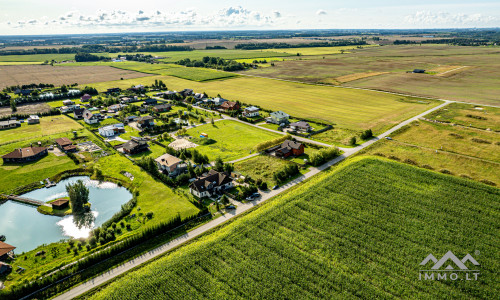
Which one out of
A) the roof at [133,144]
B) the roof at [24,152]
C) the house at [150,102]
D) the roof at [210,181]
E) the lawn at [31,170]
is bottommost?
the lawn at [31,170]

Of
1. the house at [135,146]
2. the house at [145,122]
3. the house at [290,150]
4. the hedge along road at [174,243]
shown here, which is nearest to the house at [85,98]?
the house at [145,122]

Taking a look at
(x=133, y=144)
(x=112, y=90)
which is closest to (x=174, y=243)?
(x=133, y=144)

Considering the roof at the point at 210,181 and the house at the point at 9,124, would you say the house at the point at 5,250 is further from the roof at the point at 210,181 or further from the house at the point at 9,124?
the house at the point at 9,124

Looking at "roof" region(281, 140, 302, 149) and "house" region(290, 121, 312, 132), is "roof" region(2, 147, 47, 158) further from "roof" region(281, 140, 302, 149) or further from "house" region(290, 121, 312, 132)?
"house" region(290, 121, 312, 132)

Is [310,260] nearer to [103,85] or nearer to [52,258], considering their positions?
[52,258]

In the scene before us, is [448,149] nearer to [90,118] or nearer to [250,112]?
[250,112]

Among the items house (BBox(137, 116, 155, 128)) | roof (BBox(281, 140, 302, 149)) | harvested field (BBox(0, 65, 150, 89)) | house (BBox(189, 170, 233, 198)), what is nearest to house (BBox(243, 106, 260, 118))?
roof (BBox(281, 140, 302, 149))

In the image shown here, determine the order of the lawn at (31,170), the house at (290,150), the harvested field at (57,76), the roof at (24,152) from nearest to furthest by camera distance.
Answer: the lawn at (31,170), the roof at (24,152), the house at (290,150), the harvested field at (57,76)
